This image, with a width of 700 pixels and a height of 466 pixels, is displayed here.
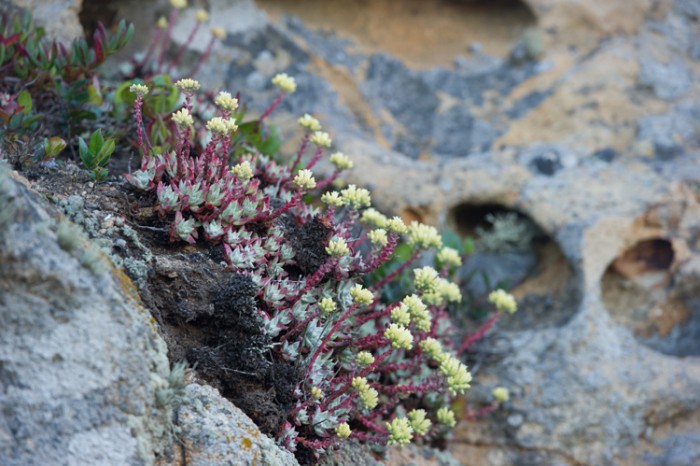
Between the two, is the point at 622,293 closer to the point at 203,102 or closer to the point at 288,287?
the point at 288,287

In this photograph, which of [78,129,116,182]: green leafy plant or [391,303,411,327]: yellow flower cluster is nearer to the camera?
[391,303,411,327]: yellow flower cluster

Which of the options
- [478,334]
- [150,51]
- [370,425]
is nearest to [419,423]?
[370,425]

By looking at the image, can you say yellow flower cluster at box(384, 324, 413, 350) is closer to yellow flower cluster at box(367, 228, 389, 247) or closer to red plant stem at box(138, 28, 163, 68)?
yellow flower cluster at box(367, 228, 389, 247)

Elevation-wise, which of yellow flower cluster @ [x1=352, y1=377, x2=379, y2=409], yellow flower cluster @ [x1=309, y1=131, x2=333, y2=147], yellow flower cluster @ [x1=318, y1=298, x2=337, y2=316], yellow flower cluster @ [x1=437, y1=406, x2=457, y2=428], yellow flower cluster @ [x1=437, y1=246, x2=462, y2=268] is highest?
yellow flower cluster @ [x1=309, y1=131, x2=333, y2=147]

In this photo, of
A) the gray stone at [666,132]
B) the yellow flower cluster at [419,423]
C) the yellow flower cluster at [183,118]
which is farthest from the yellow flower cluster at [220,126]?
the gray stone at [666,132]

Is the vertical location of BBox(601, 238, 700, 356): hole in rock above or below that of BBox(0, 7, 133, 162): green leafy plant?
above

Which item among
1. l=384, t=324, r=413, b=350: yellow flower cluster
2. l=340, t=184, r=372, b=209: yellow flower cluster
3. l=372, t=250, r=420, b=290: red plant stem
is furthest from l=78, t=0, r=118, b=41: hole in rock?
l=384, t=324, r=413, b=350: yellow flower cluster

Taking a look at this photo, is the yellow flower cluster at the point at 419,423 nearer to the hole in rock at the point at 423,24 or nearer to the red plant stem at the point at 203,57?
the red plant stem at the point at 203,57
